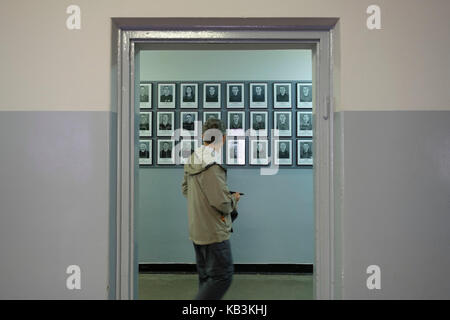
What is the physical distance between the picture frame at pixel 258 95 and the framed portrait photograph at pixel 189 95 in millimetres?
605

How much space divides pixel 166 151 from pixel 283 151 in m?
1.28

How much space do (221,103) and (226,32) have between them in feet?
7.51

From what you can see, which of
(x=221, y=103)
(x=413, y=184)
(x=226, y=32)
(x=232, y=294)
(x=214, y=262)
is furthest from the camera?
(x=221, y=103)

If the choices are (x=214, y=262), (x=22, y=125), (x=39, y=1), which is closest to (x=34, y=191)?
(x=22, y=125)

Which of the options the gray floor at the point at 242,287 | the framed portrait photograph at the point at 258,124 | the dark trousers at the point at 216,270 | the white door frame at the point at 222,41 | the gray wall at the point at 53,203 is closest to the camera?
the gray wall at the point at 53,203

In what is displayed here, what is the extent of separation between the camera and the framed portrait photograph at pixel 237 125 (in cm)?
436

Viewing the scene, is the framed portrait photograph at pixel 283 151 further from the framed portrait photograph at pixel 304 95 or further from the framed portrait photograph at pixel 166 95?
the framed portrait photograph at pixel 166 95

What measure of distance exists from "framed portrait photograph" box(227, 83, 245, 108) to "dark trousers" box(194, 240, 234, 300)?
213cm

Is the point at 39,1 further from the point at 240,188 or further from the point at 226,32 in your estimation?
the point at 240,188

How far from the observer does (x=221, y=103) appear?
14.5 feet

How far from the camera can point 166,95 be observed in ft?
14.5

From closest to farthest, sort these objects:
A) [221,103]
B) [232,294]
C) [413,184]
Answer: [413,184]
[232,294]
[221,103]

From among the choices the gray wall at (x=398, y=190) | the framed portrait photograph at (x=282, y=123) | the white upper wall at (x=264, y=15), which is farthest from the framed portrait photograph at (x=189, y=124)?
the gray wall at (x=398, y=190)

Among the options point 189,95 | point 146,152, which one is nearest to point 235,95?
point 189,95
